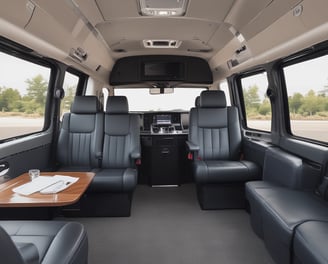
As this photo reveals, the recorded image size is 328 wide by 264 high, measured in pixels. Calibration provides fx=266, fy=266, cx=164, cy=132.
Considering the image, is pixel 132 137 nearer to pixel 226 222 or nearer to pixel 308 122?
pixel 226 222

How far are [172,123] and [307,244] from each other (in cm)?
346

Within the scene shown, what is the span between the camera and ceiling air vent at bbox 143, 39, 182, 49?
3.90 meters

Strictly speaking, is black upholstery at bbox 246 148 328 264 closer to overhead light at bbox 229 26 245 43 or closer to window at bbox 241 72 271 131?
window at bbox 241 72 271 131

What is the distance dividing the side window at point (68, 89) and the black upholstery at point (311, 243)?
10.8 ft

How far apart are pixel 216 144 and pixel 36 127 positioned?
236 centimetres

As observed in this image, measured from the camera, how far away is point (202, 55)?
4.71 m

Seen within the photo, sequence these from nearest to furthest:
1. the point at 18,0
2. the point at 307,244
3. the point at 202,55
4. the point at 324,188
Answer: the point at 307,244
the point at 18,0
the point at 324,188
the point at 202,55

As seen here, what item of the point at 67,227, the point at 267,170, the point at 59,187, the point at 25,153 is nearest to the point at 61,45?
the point at 25,153

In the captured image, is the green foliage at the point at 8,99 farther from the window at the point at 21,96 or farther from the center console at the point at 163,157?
the center console at the point at 163,157

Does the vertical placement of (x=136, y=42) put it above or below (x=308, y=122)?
above

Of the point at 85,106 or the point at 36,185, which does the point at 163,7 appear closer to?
the point at 85,106

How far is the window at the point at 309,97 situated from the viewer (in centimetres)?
254

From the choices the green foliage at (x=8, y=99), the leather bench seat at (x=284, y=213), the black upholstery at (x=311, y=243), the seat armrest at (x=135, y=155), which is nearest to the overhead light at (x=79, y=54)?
the green foliage at (x=8, y=99)

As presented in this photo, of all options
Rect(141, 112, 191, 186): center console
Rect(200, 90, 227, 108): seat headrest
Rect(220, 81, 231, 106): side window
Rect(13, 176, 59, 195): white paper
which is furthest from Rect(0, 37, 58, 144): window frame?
Rect(220, 81, 231, 106): side window
